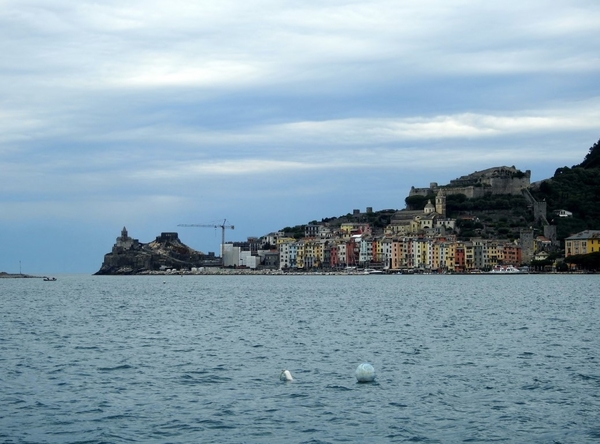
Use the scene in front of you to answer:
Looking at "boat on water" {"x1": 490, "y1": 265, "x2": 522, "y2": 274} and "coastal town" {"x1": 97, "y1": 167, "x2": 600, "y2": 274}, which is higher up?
"coastal town" {"x1": 97, "y1": 167, "x2": 600, "y2": 274}

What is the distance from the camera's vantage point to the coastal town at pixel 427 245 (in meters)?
154

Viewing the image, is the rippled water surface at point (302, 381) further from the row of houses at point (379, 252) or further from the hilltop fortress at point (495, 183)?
the hilltop fortress at point (495, 183)

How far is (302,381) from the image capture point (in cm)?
2431

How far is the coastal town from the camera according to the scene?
15362 cm

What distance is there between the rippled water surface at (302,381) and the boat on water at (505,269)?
104 metres

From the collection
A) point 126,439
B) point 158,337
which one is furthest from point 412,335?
point 126,439

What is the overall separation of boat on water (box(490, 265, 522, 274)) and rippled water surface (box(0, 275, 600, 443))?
10379cm

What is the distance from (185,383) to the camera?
24.2 metres

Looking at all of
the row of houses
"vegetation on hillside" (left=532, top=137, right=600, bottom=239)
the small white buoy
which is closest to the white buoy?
the small white buoy

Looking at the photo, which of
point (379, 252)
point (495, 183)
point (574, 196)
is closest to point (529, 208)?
point (574, 196)

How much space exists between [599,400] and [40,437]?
11.5 m

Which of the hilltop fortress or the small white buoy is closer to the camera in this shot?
the small white buoy

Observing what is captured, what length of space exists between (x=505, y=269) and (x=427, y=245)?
56.1ft

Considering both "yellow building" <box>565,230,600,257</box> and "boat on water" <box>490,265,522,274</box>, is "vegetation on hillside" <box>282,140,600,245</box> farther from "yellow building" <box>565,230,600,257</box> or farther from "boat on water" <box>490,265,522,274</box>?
"yellow building" <box>565,230,600,257</box>
